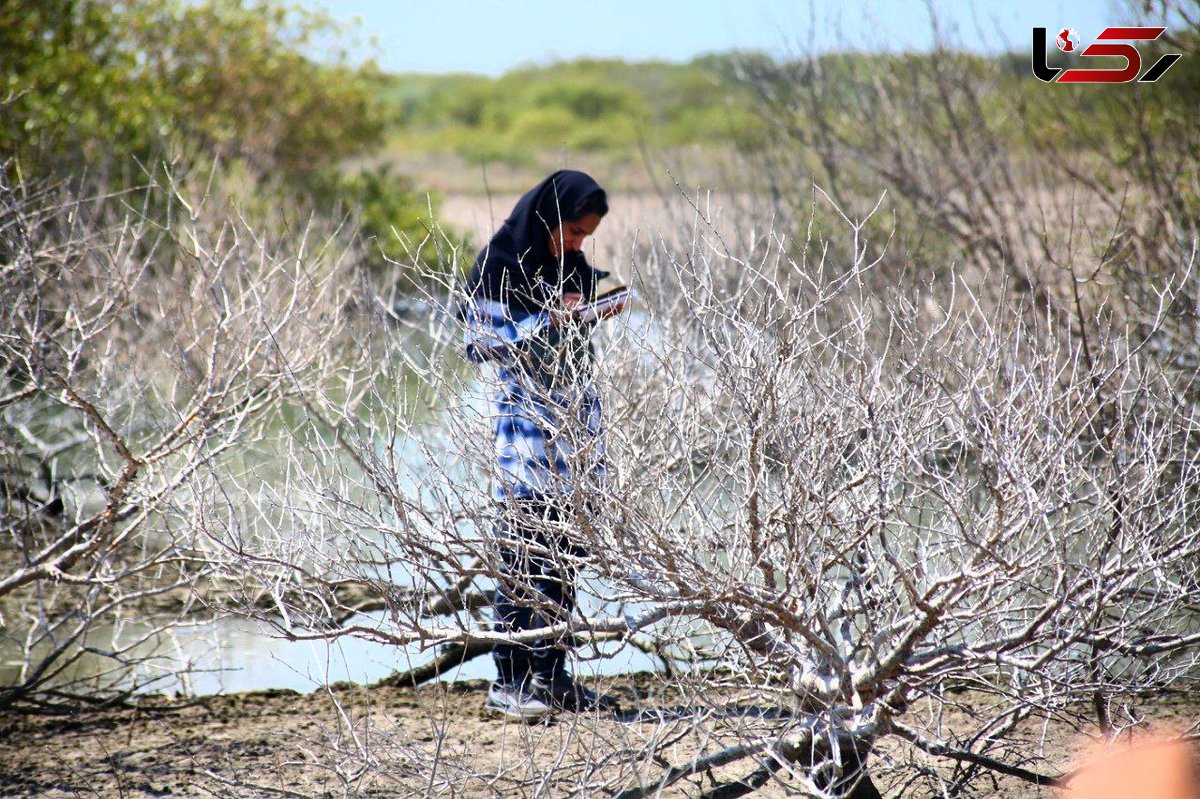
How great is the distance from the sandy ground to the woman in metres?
0.18

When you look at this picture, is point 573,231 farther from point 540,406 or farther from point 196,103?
point 196,103

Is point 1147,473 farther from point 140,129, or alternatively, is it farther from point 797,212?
point 140,129

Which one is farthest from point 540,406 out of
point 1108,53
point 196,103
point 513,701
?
point 196,103

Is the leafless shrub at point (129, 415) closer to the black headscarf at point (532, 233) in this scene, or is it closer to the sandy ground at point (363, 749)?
the sandy ground at point (363, 749)

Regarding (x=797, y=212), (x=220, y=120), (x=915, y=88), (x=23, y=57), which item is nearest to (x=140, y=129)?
(x=23, y=57)

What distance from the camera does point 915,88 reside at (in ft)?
29.0

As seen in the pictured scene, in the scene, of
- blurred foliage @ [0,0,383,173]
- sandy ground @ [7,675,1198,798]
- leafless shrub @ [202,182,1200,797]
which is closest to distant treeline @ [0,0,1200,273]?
blurred foliage @ [0,0,383,173]

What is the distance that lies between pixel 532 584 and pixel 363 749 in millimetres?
816

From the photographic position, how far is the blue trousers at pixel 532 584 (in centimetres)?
373

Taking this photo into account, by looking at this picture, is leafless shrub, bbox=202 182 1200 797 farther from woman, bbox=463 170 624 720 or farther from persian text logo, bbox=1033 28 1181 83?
persian text logo, bbox=1033 28 1181 83

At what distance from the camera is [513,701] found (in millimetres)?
4836

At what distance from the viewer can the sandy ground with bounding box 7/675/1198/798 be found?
12.8ft

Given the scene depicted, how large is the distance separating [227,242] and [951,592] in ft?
19.7

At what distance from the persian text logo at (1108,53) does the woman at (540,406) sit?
161 inches
